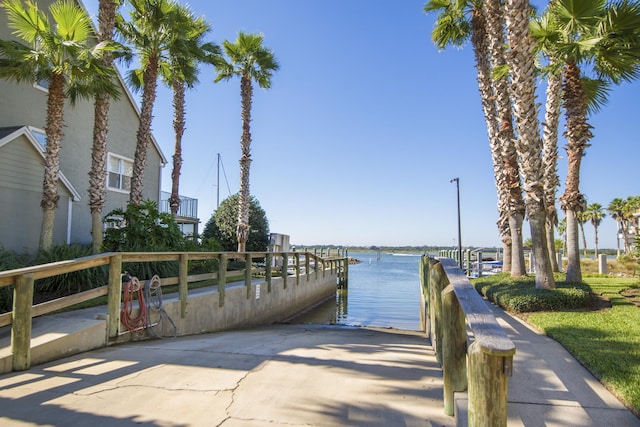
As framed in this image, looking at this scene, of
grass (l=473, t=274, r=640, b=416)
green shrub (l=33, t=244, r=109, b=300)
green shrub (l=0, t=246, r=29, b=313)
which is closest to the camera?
grass (l=473, t=274, r=640, b=416)

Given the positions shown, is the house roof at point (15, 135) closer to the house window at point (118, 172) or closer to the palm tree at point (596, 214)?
the house window at point (118, 172)

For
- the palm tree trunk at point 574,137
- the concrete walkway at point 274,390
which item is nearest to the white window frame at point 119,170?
the concrete walkway at point 274,390

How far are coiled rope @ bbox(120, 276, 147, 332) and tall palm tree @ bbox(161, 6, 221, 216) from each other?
11.2m

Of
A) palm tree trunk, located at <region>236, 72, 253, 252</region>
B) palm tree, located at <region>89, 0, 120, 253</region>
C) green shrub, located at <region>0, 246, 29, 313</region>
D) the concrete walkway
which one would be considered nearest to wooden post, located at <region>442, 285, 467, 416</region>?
Answer: the concrete walkway

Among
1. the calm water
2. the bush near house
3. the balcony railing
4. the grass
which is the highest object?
the balcony railing

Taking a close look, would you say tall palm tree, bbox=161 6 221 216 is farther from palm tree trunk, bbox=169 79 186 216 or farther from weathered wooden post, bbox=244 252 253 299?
weathered wooden post, bbox=244 252 253 299

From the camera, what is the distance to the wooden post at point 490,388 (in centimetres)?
209

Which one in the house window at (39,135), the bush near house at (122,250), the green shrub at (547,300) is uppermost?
the house window at (39,135)

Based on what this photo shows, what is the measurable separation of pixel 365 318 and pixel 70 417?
12.1m

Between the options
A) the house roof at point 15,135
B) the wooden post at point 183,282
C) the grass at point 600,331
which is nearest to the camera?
the grass at point 600,331

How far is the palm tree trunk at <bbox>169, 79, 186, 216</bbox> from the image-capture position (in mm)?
18734

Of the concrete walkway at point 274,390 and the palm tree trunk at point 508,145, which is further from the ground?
the palm tree trunk at point 508,145

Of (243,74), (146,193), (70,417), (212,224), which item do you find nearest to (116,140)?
(146,193)

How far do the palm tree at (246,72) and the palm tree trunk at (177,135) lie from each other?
2.28 m
